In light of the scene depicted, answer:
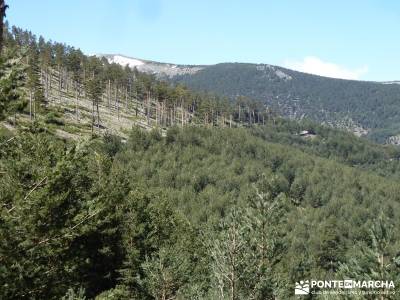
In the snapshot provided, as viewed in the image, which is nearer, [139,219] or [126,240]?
[126,240]

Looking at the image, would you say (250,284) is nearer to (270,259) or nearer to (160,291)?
(270,259)

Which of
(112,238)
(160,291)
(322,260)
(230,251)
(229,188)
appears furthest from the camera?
(229,188)

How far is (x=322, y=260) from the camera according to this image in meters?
89.8

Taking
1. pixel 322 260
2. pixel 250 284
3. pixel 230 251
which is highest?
pixel 230 251

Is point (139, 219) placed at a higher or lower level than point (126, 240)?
higher

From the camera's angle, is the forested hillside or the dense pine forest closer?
the dense pine forest

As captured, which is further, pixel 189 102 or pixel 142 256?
pixel 189 102

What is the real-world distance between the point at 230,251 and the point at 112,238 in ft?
57.1

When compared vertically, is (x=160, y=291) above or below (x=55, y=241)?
below

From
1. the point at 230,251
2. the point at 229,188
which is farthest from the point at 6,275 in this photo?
the point at 229,188

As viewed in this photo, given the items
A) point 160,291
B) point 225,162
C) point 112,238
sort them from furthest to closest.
→ 1. point 225,162
2. point 112,238
3. point 160,291

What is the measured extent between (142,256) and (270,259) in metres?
17.5

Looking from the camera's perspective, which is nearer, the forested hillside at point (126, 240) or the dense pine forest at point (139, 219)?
the dense pine forest at point (139, 219)

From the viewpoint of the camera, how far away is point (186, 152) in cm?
13312
